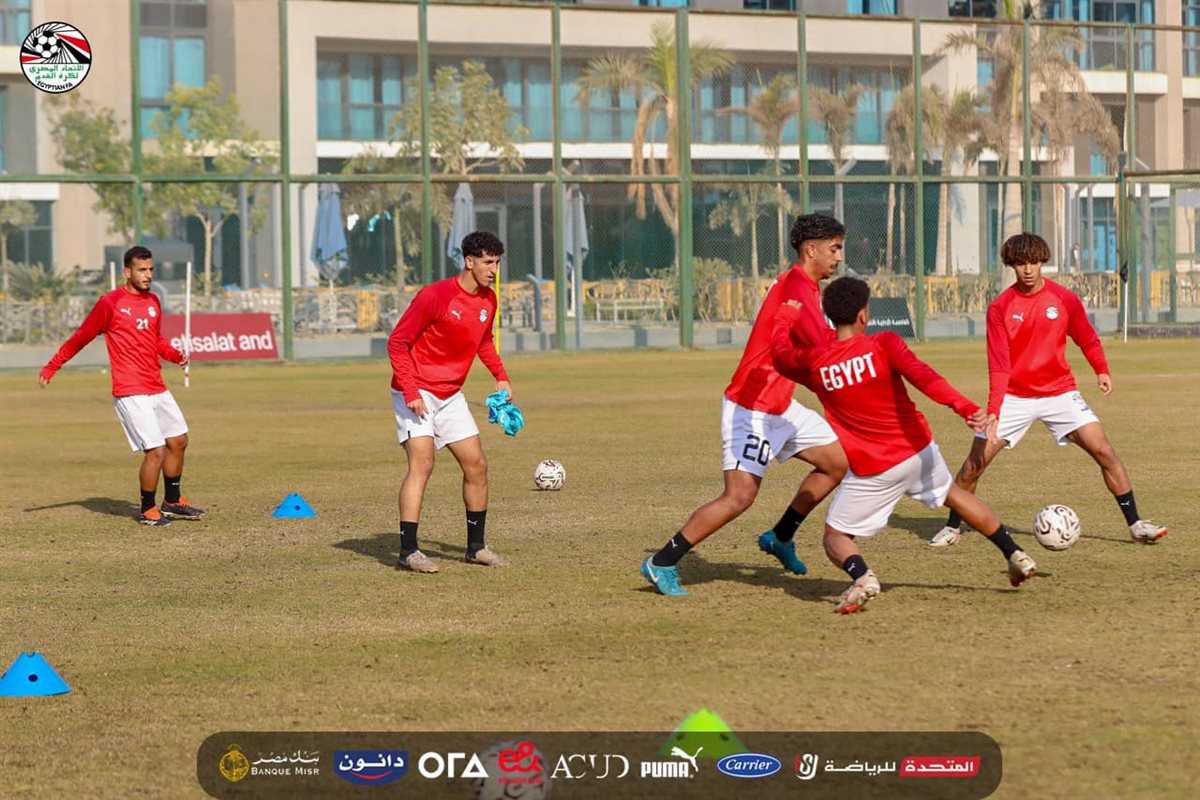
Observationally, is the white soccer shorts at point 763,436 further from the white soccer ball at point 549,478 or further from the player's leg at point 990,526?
the white soccer ball at point 549,478

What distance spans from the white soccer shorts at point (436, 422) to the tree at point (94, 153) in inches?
984

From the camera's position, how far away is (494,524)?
520 inches

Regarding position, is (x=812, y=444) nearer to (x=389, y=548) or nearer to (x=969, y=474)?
(x=969, y=474)

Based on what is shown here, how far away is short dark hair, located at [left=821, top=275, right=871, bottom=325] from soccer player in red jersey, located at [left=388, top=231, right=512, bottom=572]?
2.52 meters

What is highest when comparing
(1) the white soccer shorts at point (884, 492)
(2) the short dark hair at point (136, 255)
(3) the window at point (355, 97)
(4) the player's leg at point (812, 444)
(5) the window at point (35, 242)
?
(3) the window at point (355, 97)

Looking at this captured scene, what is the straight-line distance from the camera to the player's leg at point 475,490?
11.2 m

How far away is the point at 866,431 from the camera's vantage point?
9.29 metres

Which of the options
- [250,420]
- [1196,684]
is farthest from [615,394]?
[1196,684]

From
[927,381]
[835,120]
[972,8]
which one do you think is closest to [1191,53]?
[835,120]

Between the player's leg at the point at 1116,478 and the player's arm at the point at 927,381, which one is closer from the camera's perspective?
the player's arm at the point at 927,381

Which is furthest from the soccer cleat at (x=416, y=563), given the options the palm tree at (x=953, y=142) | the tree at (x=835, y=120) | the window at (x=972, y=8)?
the window at (x=972, y=8)

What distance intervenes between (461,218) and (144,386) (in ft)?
75.7

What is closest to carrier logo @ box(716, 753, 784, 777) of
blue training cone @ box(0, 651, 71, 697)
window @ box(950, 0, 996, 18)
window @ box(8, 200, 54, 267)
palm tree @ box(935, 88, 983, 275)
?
blue training cone @ box(0, 651, 71, 697)

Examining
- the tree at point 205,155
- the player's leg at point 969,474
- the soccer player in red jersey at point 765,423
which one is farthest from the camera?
the tree at point 205,155
